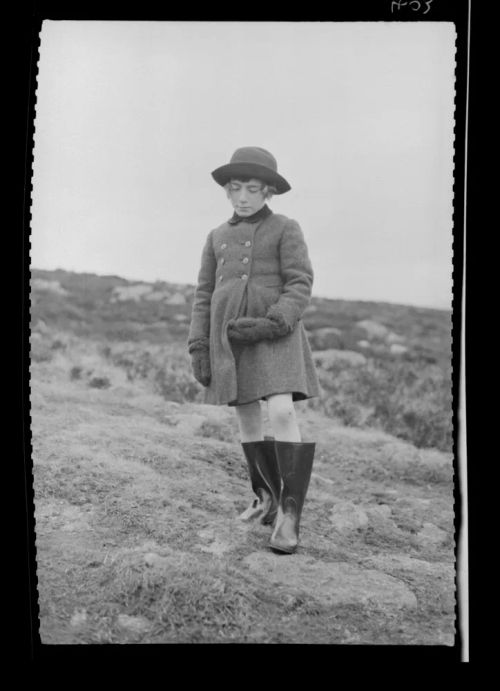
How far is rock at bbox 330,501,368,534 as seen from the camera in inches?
183

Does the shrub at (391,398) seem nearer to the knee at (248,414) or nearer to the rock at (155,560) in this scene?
the knee at (248,414)

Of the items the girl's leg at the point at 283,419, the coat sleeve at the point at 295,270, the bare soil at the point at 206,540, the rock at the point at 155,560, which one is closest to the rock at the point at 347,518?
the bare soil at the point at 206,540

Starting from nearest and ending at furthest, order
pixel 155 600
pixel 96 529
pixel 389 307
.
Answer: pixel 155 600
pixel 96 529
pixel 389 307

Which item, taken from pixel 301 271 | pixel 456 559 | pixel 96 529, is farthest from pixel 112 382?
pixel 456 559

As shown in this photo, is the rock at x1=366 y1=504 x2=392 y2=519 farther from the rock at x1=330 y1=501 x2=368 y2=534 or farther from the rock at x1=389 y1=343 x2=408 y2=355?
the rock at x1=389 y1=343 x2=408 y2=355

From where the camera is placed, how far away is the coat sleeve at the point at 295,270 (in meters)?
4.48

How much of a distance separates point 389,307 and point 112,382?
1.72 m

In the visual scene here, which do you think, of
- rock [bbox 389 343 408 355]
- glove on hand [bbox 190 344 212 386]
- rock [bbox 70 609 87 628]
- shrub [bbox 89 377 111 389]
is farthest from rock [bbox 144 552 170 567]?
rock [bbox 389 343 408 355]

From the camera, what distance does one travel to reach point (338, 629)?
413 cm

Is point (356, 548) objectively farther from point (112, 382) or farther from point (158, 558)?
point (112, 382)

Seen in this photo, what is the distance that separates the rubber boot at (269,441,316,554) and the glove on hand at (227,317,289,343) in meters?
0.55

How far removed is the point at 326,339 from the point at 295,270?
1547mm

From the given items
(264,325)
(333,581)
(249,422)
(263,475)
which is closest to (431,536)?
(333,581)

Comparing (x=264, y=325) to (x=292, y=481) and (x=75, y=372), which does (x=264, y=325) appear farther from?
(x=75, y=372)
